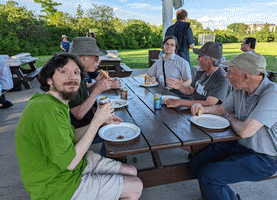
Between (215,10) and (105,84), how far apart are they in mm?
46752

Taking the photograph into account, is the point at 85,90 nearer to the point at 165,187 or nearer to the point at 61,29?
the point at 165,187

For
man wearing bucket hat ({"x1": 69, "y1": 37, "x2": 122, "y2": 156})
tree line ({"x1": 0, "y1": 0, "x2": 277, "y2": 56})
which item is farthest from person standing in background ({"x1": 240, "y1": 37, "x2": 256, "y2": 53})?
tree line ({"x1": 0, "y1": 0, "x2": 277, "y2": 56})

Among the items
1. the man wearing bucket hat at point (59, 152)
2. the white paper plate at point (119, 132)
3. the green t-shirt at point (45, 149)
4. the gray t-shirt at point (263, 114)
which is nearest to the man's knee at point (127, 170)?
the man wearing bucket hat at point (59, 152)

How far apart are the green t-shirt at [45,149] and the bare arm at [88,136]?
0.17ft

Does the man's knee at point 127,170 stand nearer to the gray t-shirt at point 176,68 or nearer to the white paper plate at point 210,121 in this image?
the white paper plate at point 210,121

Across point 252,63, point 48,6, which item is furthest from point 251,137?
point 48,6

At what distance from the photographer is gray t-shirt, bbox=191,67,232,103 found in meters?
2.16

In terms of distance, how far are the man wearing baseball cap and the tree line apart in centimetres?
1664

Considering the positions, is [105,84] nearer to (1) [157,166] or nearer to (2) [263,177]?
(1) [157,166]

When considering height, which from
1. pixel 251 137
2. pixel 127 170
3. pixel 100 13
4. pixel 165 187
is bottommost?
pixel 165 187

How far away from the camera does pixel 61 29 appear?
59.7 feet

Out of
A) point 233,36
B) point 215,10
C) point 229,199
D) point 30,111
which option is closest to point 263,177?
point 229,199

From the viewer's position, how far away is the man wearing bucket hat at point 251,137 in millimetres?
1452

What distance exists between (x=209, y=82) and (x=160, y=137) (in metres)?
1.27
